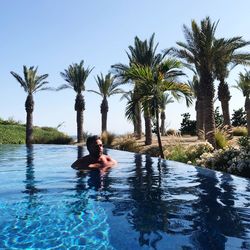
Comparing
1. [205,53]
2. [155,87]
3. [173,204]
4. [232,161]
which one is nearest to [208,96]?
[205,53]

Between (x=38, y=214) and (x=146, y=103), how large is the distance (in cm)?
1163

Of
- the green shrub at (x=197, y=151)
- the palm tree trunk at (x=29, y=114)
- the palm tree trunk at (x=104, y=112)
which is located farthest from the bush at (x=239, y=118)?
the green shrub at (x=197, y=151)

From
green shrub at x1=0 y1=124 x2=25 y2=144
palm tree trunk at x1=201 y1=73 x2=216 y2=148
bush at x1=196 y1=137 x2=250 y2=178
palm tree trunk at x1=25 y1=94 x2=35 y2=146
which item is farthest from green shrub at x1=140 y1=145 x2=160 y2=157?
green shrub at x1=0 y1=124 x2=25 y2=144

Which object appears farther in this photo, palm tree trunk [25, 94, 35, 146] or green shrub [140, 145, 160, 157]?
palm tree trunk [25, 94, 35, 146]

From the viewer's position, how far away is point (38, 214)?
5.80 metres

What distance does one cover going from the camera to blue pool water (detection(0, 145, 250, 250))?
14.5 ft

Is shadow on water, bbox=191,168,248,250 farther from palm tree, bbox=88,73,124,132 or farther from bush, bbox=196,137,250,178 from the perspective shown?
palm tree, bbox=88,73,124,132

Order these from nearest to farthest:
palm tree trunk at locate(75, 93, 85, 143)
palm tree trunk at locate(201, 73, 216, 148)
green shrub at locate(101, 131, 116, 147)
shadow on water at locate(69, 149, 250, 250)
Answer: shadow on water at locate(69, 149, 250, 250)
palm tree trunk at locate(201, 73, 216, 148)
green shrub at locate(101, 131, 116, 147)
palm tree trunk at locate(75, 93, 85, 143)

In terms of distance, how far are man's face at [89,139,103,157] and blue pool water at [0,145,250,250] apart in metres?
0.60

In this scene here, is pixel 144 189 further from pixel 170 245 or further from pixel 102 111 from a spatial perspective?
pixel 102 111

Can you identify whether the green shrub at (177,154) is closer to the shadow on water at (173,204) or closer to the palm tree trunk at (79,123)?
the shadow on water at (173,204)

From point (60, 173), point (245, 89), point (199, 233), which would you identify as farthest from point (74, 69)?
point (199, 233)

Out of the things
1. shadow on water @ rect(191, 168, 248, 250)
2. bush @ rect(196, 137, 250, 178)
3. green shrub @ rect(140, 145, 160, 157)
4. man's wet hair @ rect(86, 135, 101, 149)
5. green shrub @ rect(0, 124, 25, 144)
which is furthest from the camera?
green shrub @ rect(0, 124, 25, 144)

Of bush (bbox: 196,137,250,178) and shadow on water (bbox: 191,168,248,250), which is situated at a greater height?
bush (bbox: 196,137,250,178)
